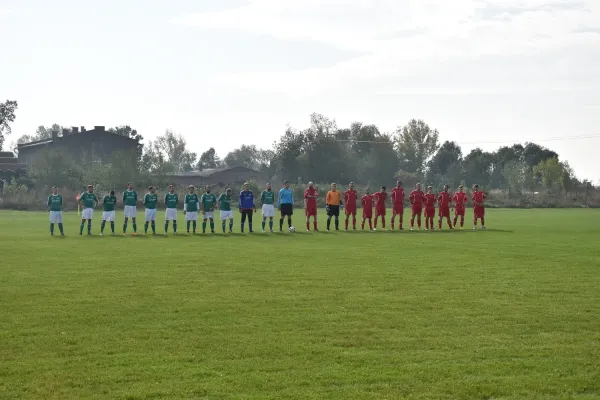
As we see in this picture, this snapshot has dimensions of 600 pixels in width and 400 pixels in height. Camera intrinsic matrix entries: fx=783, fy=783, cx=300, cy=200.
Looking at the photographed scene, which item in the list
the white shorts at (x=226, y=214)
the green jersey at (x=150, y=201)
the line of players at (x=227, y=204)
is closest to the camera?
the line of players at (x=227, y=204)

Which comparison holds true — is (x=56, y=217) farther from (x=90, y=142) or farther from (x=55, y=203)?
(x=90, y=142)

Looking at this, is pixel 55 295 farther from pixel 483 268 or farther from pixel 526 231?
pixel 526 231

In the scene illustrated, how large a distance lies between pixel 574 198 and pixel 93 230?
173 feet

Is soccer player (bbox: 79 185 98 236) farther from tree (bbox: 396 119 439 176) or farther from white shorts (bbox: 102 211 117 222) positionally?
tree (bbox: 396 119 439 176)

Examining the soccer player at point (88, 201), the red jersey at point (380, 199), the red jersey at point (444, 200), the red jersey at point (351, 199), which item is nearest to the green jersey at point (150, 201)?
the soccer player at point (88, 201)

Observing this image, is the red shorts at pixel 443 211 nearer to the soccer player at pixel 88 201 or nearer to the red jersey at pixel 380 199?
the red jersey at pixel 380 199

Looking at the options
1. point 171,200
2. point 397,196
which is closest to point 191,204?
point 171,200

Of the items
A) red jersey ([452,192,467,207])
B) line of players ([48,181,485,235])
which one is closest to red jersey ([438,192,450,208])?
line of players ([48,181,485,235])

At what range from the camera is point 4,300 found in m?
12.4

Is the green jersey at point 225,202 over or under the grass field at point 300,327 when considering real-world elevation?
over

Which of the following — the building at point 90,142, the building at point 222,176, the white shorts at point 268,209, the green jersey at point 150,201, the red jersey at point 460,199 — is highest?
the building at point 90,142

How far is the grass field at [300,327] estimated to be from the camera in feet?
24.1

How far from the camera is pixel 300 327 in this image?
10008 millimetres

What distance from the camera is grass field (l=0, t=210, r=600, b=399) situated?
7340mm
